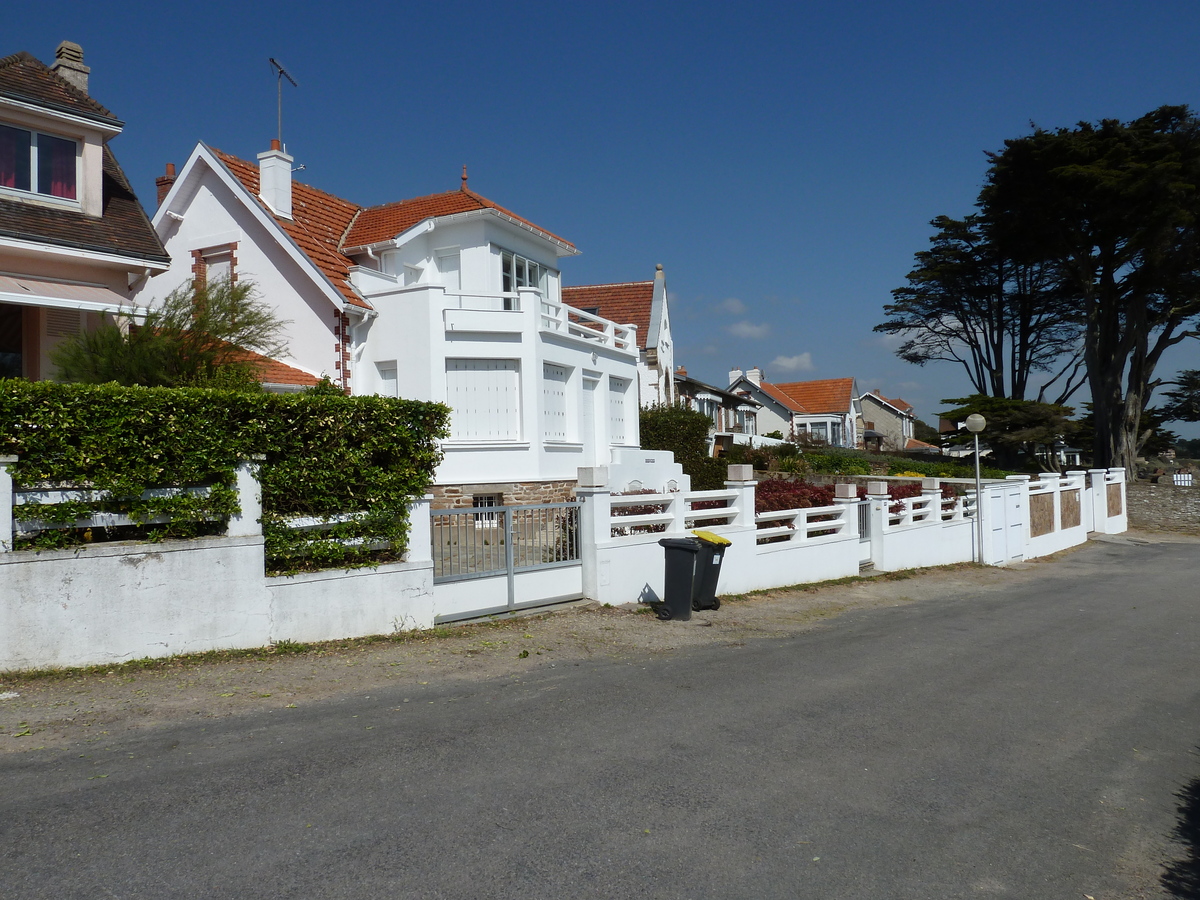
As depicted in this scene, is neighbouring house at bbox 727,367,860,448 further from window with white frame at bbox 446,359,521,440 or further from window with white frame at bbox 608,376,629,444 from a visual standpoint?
window with white frame at bbox 446,359,521,440

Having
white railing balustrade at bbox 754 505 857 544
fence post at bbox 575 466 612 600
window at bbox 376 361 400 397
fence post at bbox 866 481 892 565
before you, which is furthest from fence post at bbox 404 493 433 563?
fence post at bbox 866 481 892 565

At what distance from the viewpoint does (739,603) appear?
13.2 m

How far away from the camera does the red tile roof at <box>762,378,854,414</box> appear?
67000mm

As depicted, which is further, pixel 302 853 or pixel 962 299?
pixel 962 299

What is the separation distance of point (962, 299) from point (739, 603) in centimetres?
3539

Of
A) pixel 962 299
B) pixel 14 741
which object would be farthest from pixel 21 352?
pixel 962 299

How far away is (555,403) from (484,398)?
6.50 ft

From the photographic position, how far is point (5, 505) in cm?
727

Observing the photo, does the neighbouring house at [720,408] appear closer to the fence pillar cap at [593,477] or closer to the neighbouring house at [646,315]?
the neighbouring house at [646,315]

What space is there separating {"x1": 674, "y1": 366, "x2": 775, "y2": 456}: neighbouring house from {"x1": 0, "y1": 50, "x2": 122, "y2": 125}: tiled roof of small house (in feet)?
76.8

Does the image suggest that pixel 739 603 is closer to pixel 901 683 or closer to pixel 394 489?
pixel 901 683

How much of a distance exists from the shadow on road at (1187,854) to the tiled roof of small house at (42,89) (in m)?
16.7

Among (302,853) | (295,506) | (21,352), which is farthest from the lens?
(21,352)

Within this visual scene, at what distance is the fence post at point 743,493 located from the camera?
46.1ft
